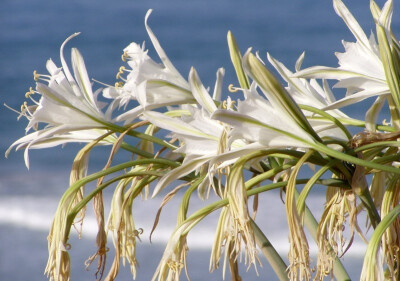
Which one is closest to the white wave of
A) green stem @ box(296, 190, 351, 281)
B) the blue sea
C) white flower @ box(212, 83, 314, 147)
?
the blue sea

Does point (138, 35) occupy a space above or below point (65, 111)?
above

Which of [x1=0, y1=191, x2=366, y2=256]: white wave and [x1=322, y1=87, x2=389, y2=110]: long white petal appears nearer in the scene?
[x1=322, y1=87, x2=389, y2=110]: long white petal

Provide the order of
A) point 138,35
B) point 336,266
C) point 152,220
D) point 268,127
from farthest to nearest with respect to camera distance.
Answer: point 138,35, point 152,220, point 336,266, point 268,127

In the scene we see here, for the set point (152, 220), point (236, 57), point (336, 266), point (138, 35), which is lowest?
point (336, 266)

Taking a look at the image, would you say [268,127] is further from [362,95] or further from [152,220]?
[152,220]

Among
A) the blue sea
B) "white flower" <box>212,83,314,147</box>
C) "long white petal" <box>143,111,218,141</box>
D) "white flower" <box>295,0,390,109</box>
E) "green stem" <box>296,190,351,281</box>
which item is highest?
the blue sea

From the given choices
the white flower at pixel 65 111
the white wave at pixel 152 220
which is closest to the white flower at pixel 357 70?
the white flower at pixel 65 111

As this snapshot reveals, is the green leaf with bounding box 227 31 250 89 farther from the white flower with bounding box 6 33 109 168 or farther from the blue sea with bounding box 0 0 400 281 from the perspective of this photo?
the blue sea with bounding box 0 0 400 281

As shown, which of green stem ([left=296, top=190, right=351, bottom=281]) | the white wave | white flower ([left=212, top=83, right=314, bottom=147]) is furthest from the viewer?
the white wave

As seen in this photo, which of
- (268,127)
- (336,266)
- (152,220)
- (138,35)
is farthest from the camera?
(138,35)

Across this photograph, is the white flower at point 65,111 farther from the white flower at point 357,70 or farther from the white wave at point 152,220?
the white wave at point 152,220

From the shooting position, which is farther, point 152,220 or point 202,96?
point 152,220

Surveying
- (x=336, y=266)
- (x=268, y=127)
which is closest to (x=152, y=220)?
(x=336, y=266)

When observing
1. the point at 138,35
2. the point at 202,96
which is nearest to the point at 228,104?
the point at 202,96
